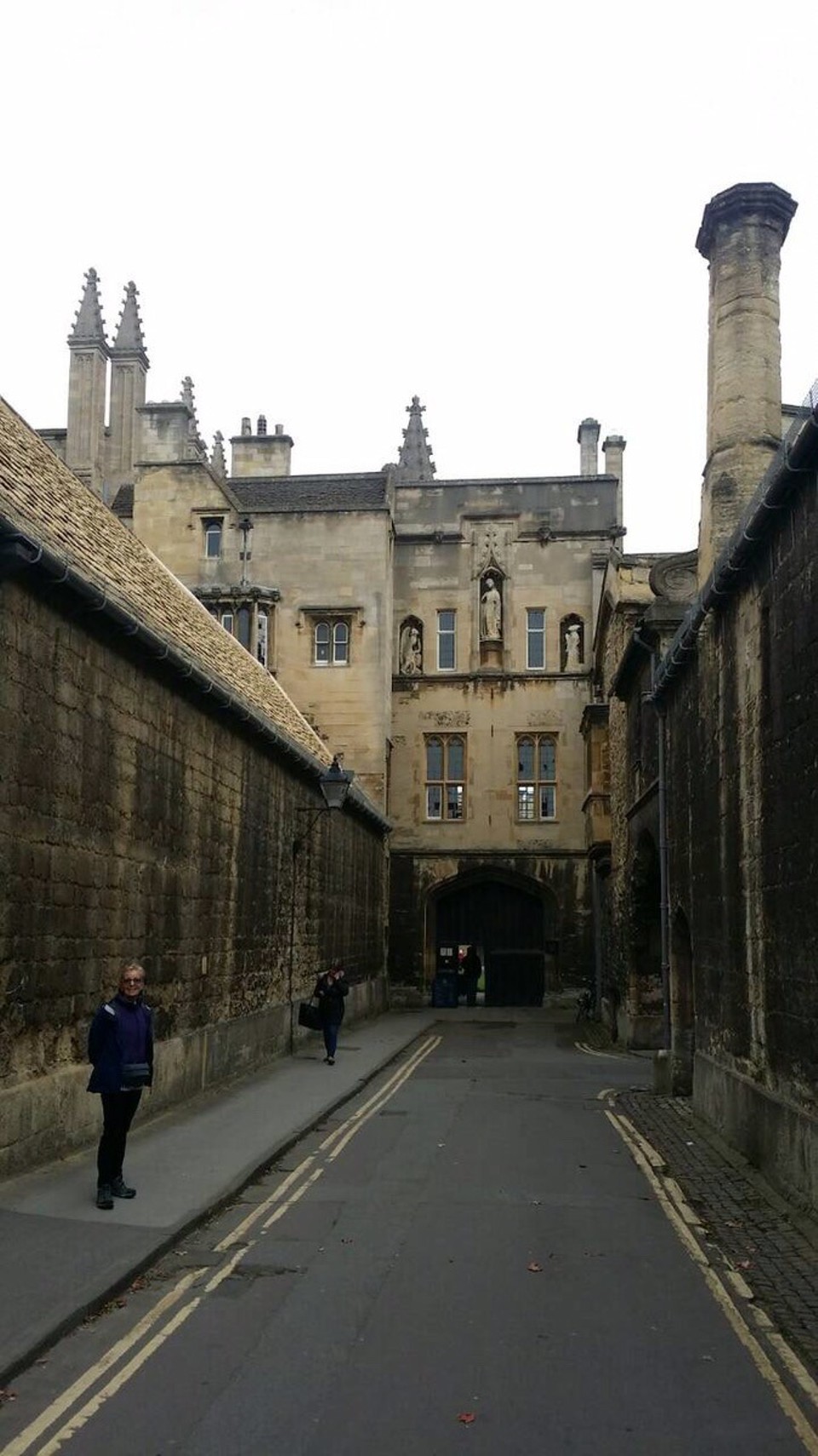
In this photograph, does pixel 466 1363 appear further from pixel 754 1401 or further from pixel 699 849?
pixel 699 849

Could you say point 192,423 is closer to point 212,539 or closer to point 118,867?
point 212,539

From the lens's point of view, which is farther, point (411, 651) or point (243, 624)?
point (411, 651)

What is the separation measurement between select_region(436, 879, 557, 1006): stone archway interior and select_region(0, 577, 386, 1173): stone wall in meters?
18.1

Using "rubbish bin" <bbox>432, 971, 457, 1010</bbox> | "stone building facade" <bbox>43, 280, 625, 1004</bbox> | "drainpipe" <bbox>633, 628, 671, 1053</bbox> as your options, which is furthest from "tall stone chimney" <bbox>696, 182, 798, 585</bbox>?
"rubbish bin" <bbox>432, 971, 457, 1010</bbox>

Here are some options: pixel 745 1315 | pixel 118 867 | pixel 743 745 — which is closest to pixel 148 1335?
pixel 745 1315

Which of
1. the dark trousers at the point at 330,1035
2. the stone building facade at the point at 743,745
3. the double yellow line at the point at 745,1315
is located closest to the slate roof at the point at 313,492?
the stone building facade at the point at 743,745

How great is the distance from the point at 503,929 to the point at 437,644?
8774 mm

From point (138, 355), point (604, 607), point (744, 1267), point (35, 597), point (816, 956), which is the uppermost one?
point (138, 355)

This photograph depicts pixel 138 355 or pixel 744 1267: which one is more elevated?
pixel 138 355

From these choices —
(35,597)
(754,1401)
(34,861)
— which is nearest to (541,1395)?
(754,1401)

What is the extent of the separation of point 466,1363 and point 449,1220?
127 inches

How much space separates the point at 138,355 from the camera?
153 feet

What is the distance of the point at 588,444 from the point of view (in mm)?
45281

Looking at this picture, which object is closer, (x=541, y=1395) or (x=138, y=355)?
(x=541, y=1395)
